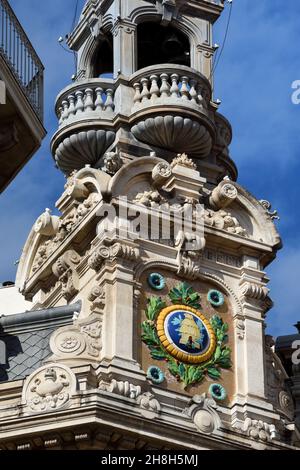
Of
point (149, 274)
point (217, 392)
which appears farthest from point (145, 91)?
point (217, 392)

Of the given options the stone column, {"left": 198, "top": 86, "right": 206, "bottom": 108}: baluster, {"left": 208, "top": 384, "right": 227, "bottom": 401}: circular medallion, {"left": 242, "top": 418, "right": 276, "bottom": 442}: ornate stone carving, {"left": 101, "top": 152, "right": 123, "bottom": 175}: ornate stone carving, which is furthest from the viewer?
the stone column

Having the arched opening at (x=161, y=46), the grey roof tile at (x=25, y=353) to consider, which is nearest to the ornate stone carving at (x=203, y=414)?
the grey roof tile at (x=25, y=353)

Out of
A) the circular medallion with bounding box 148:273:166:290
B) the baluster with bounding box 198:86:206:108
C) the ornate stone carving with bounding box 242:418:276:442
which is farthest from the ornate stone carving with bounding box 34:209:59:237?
the ornate stone carving with bounding box 242:418:276:442

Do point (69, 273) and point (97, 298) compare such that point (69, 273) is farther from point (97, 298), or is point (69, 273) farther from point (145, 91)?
point (145, 91)

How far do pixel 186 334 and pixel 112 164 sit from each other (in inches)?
133

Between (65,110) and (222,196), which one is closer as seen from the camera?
(222,196)

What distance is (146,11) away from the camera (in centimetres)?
3638

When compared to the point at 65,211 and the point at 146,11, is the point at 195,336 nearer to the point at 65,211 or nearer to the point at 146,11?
the point at 65,211

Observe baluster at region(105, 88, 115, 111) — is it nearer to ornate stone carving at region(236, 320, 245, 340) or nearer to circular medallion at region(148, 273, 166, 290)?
circular medallion at region(148, 273, 166, 290)

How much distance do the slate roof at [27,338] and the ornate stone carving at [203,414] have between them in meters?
2.63

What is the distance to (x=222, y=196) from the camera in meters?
33.7

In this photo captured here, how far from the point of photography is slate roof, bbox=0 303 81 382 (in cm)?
3158

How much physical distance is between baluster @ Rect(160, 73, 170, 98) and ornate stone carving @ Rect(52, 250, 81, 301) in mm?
3631

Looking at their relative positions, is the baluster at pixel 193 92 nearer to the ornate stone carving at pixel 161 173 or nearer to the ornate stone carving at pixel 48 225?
the ornate stone carving at pixel 161 173
